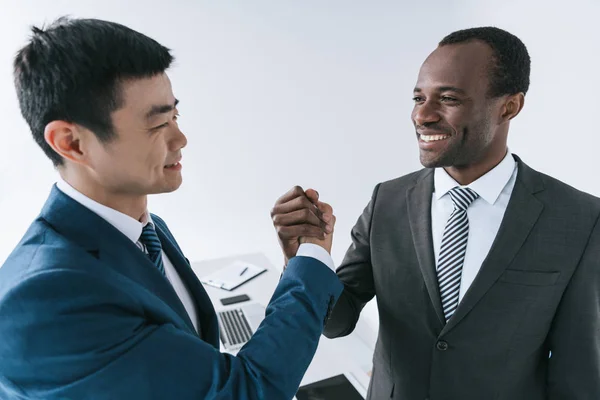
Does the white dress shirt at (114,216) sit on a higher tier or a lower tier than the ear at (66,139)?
lower

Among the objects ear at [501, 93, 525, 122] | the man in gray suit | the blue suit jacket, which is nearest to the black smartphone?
the man in gray suit

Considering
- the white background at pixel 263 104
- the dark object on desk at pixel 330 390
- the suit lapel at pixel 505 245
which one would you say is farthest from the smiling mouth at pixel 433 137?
the white background at pixel 263 104

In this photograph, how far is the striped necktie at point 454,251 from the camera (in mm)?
1081

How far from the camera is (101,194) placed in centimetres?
90

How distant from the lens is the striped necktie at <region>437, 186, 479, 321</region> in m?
1.08

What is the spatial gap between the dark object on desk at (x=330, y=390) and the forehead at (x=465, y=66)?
3.82 feet

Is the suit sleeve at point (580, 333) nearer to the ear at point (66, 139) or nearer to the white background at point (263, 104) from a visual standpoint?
the ear at point (66, 139)

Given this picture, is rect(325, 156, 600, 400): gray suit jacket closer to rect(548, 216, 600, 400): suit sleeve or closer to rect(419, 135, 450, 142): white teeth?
rect(548, 216, 600, 400): suit sleeve

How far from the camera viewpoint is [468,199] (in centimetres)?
111

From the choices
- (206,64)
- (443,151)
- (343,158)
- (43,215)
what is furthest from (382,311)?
(206,64)

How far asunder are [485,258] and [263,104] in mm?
2495

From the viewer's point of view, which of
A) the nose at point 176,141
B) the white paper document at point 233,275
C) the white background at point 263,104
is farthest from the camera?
the white background at point 263,104

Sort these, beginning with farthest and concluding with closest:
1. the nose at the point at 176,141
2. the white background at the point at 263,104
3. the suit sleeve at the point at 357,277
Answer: the white background at the point at 263,104 → the suit sleeve at the point at 357,277 → the nose at the point at 176,141

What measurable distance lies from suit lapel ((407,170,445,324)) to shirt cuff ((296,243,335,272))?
26 cm
